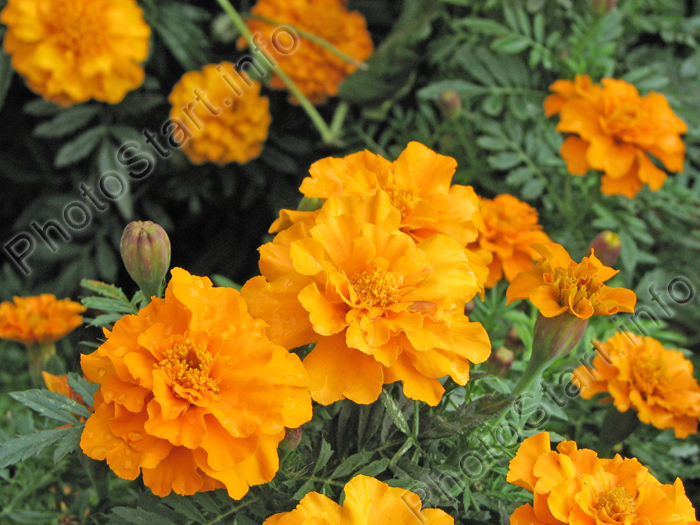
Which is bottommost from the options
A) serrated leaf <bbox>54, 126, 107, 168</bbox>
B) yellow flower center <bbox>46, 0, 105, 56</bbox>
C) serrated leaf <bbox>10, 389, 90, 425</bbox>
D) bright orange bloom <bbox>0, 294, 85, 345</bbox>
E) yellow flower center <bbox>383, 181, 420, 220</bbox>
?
serrated leaf <bbox>54, 126, 107, 168</bbox>

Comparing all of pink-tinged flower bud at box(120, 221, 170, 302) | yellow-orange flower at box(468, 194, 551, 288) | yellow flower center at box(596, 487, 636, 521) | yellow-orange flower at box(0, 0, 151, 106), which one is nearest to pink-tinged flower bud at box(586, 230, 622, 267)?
yellow-orange flower at box(468, 194, 551, 288)

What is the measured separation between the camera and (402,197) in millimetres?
480

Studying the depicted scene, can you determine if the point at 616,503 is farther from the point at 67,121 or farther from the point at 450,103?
the point at 67,121

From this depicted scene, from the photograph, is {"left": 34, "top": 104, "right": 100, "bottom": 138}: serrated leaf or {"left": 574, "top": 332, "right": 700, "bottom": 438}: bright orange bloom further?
{"left": 34, "top": 104, "right": 100, "bottom": 138}: serrated leaf

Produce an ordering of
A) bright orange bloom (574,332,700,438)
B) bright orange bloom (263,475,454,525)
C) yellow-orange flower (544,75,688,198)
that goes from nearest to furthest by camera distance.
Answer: bright orange bloom (263,475,454,525), bright orange bloom (574,332,700,438), yellow-orange flower (544,75,688,198)

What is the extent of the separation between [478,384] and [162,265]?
0.27 meters

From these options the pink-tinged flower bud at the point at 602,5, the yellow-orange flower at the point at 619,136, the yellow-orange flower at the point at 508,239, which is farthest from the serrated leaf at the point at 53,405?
the pink-tinged flower bud at the point at 602,5

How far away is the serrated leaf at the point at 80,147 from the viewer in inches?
39.1

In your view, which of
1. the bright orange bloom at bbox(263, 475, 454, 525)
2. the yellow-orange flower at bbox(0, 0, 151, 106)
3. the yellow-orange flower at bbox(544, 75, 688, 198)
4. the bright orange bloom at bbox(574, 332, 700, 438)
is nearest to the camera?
the bright orange bloom at bbox(263, 475, 454, 525)

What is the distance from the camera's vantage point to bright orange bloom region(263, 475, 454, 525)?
0.37 metres

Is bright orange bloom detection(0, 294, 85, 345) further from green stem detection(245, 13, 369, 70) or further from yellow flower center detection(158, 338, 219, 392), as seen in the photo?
green stem detection(245, 13, 369, 70)

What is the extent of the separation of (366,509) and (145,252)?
0.76ft

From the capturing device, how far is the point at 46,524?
1.82ft

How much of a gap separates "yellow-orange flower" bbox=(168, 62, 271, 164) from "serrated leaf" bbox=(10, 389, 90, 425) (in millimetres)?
632
